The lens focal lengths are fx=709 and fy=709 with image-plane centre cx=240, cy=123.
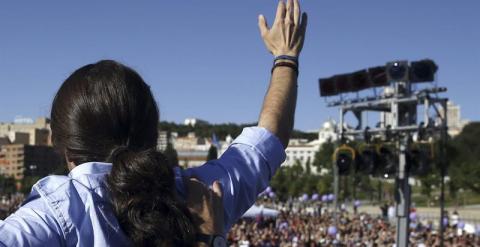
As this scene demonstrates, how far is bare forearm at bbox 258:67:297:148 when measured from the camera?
1582 mm

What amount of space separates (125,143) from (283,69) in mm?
568

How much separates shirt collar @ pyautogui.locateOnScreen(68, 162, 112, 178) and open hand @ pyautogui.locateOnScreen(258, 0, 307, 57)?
656 mm

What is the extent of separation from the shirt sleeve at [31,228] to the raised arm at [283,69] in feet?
1.99

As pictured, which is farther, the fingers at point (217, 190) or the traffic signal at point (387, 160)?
the traffic signal at point (387, 160)

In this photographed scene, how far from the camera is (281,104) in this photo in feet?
5.29

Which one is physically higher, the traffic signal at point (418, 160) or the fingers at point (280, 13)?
the fingers at point (280, 13)

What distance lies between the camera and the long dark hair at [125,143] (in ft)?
→ 3.62

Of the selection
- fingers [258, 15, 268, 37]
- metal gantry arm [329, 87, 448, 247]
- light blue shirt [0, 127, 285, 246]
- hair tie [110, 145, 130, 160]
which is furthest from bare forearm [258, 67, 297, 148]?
metal gantry arm [329, 87, 448, 247]

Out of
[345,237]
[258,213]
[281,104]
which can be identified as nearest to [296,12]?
[281,104]

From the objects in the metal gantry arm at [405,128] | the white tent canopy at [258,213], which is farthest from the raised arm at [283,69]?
the white tent canopy at [258,213]

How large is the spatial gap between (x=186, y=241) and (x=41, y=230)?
0.22 meters

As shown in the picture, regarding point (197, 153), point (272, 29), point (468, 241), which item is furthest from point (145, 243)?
point (197, 153)

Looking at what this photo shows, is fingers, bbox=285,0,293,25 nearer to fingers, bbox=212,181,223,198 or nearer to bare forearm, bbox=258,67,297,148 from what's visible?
bare forearm, bbox=258,67,297,148

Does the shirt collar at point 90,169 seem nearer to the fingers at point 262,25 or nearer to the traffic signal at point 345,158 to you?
the fingers at point 262,25
